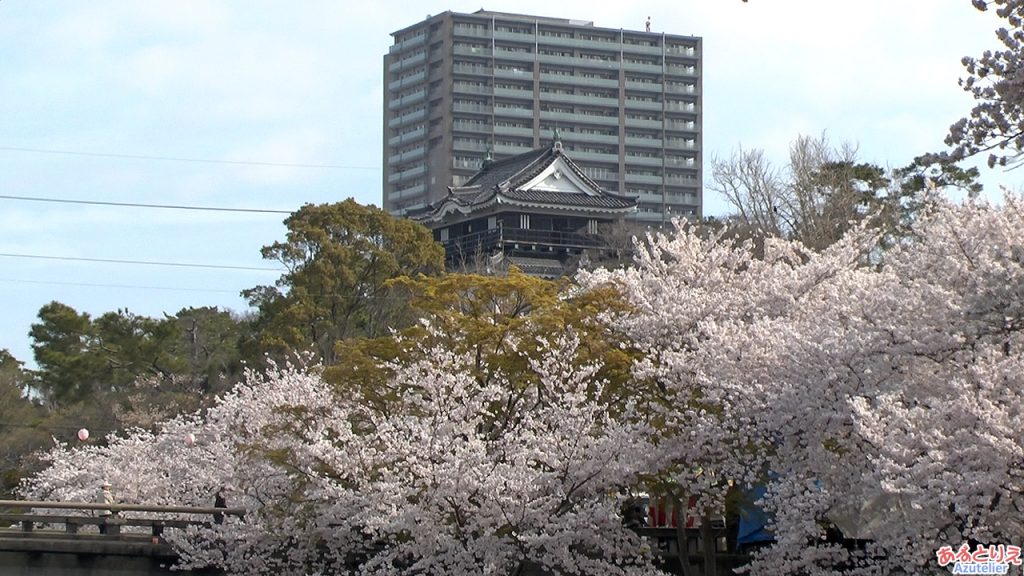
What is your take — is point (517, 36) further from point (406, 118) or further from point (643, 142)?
point (643, 142)

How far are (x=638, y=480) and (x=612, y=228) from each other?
4366cm

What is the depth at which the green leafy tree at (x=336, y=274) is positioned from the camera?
4288 cm

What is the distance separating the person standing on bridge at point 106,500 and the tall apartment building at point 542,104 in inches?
3077

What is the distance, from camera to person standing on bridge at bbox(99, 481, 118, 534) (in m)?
30.2

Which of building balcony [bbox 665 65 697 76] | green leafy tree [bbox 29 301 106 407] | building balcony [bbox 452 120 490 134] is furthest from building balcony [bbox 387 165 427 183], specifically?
green leafy tree [bbox 29 301 106 407]

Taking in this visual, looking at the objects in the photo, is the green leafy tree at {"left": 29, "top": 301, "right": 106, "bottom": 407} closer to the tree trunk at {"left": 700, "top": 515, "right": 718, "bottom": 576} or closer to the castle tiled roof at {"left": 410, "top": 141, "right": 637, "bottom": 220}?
the castle tiled roof at {"left": 410, "top": 141, "right": 637, "bottom": 220}

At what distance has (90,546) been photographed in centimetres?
2952

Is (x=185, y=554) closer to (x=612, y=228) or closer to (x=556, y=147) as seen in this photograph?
(x=612, y=228)

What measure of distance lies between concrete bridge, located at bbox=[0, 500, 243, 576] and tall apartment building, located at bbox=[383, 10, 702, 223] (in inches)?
3225

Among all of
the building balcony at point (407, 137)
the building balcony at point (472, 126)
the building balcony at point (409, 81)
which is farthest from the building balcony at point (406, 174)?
the building balcony at point (409, 81)

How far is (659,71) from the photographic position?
118062mm

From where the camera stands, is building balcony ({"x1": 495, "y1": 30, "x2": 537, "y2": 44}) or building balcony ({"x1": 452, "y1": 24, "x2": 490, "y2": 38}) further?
building balcony ({"x1": 495, "y1": 30, "x2": 537, "y2": 44})

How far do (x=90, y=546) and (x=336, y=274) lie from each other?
49.8 feet

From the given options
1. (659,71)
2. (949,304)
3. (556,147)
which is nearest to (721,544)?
(949,304)
